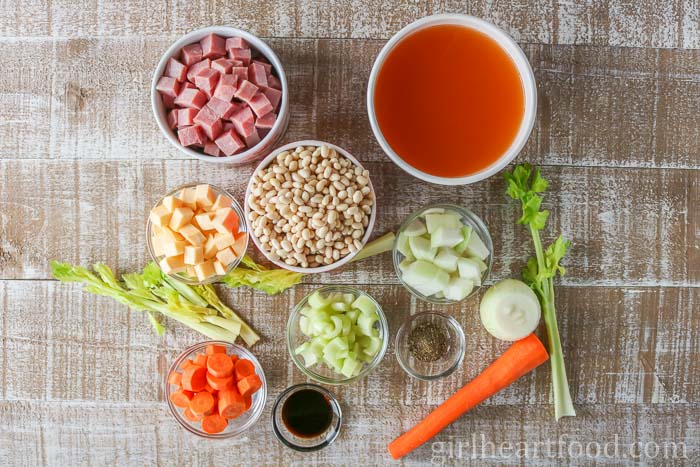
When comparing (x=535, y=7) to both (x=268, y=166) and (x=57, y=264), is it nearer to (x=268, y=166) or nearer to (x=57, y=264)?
(x=268, y=166)

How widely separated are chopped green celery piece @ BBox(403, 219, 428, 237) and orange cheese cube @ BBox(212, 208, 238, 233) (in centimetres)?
51

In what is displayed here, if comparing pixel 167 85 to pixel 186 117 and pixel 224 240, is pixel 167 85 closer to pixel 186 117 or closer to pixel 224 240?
pixel 186 117

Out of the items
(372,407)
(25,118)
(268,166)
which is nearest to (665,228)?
(372,407)

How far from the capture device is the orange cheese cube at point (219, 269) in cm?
162

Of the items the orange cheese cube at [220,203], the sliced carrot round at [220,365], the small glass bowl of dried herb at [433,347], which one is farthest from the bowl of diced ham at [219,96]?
the small glass bowl of dried herb at [433,347]

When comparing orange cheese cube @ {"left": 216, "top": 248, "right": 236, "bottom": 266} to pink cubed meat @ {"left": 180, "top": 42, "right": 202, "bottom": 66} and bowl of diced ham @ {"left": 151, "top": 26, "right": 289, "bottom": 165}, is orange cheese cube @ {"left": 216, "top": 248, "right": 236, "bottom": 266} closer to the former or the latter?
bowl of diced ham @ {"left": 151, "top": 26, "right": 289, "bottom": 165}

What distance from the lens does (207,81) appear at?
60.4 inches

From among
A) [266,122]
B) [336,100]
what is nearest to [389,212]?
[336,100]

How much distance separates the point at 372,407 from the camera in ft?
5.97

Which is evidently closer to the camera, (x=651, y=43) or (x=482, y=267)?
(x=482, y=267)

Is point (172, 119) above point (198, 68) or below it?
below

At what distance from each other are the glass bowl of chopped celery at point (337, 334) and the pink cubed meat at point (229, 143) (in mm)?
487

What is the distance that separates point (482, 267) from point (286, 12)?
3.26ft

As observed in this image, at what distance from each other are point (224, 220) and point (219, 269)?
0.49ft
